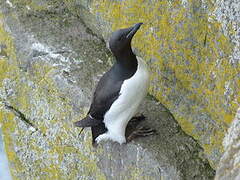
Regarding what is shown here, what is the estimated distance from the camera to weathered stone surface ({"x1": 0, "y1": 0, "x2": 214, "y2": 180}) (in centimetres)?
303

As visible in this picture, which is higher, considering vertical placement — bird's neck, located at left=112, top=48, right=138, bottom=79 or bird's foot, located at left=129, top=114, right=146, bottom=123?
bird's neck, located at left=112, top=48, right=138, bottom=79

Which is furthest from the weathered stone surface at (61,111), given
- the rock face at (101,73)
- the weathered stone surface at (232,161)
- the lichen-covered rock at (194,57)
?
the weathered stone surface at (232,161)

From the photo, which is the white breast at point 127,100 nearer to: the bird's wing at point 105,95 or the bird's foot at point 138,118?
the bird's wing at point 105,95

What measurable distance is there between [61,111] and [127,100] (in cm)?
96

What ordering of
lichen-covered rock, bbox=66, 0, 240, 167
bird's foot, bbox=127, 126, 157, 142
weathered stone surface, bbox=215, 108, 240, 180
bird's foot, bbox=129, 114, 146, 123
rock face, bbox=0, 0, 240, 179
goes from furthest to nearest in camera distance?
bird's foot, bbox=129, 114, 146, 123
bird's foot, bbox=127, 126, 157, 142
rock face, bbox=0, 0, 240, 179
lichen-covered rock, bbox=66, 0, 240, 167
weathered stone surface, bbox=215, 108, 240, 180

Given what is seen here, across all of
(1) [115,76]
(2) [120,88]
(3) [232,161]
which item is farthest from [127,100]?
(3) [232,161]

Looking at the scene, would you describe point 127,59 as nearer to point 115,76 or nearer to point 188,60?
point 115,76

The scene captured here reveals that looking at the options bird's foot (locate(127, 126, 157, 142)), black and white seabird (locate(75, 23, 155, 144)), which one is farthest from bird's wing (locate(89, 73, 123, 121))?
bird's foot (locate(127, 126, 157, 142))

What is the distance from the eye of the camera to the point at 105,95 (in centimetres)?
296

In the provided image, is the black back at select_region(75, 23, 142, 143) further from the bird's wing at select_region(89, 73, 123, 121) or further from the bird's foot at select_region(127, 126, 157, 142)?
the bird's foot at select_region(127, 126, 157, 142)

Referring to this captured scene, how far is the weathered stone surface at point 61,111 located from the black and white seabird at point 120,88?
26cm

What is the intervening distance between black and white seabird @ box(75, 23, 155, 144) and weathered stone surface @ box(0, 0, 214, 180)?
0.26 m

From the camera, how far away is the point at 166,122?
3.21 m

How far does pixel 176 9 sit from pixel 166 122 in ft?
2.64
